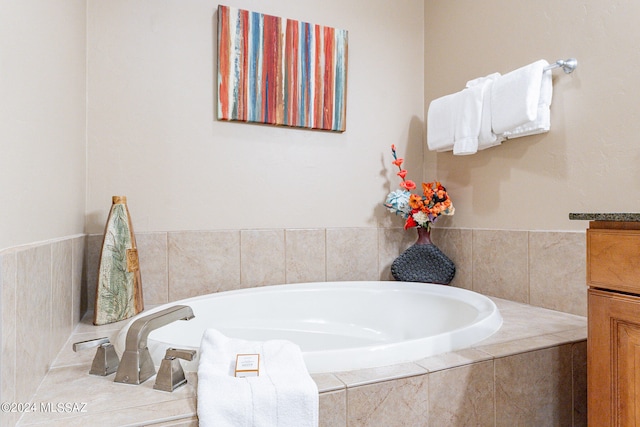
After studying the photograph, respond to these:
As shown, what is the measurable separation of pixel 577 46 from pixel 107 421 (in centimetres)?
192

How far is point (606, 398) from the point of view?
90 cm

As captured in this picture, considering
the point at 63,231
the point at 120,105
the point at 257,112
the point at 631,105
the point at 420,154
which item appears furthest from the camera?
the point at 420,154

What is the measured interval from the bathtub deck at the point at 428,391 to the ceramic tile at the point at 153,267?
0.39 m

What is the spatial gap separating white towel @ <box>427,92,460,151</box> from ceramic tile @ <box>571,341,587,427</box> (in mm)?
1088

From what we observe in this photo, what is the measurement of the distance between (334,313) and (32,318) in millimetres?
1269

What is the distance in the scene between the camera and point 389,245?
2221 millimetres

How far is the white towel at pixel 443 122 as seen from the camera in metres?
1.93

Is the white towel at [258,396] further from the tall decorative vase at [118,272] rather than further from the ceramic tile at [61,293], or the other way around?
the tall decorative vase at [118,272]

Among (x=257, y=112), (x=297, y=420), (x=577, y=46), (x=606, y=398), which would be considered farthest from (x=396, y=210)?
(x=297, y=420)

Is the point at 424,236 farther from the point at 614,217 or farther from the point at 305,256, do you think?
the point at 614,217

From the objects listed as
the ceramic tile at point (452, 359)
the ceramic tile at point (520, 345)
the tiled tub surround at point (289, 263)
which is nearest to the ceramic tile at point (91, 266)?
the tiled tub surround at point (289, 263)

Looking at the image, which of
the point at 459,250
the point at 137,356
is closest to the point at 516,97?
the point at 459,250

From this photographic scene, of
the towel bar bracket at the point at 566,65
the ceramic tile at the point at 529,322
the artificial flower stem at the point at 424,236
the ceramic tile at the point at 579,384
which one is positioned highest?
the towel bar bracket at the point at 566,65

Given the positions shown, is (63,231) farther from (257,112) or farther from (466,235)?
(466,235)
